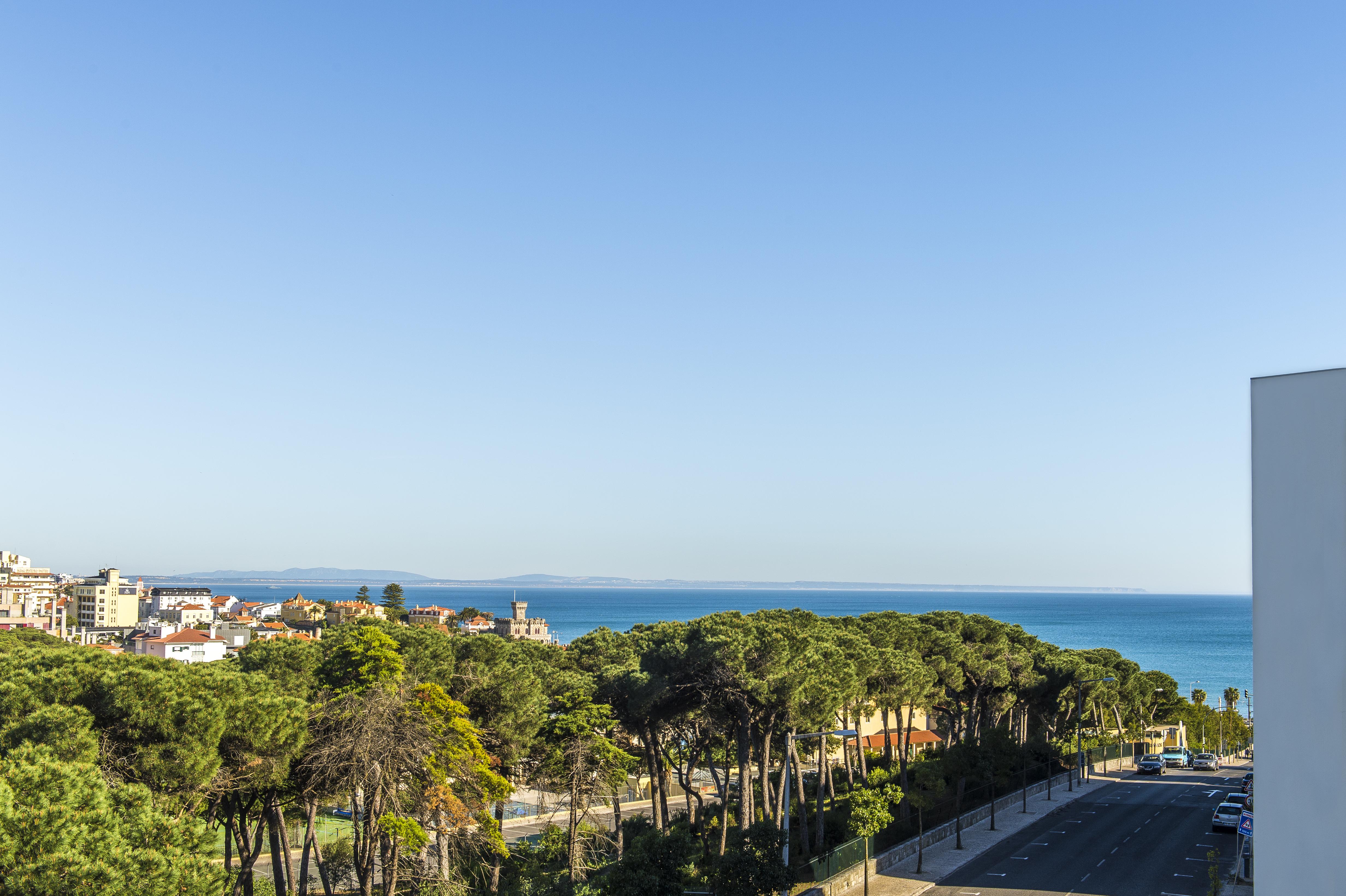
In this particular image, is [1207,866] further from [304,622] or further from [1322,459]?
[304,622]

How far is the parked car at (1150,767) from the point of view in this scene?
210ft

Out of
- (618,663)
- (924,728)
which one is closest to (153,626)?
(924,728)

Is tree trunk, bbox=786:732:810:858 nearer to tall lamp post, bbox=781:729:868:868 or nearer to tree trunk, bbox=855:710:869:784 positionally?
tall lamp post, bbox=781:729:868:868

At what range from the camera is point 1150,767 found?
64.1 m

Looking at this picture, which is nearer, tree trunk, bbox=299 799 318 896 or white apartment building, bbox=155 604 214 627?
tree trunk, bbox=299 799 318 896

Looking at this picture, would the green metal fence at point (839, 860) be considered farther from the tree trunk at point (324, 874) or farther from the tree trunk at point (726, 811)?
the tree trunk at point (324, 874)

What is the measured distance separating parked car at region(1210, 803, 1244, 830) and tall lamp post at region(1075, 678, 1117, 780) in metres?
14.4

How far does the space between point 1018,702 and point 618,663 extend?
32920 mm

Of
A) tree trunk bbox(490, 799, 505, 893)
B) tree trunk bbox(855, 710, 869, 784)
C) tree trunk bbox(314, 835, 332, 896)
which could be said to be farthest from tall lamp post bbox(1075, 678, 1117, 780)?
tree trunk bbox(314, 835, 332, 896)

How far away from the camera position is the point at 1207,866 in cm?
3522

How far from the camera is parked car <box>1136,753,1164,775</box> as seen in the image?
64.1m

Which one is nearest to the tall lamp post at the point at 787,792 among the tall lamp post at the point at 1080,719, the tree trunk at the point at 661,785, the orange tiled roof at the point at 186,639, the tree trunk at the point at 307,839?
the tree trunk at the point at 661,785

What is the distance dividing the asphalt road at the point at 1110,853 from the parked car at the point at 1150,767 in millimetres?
9812

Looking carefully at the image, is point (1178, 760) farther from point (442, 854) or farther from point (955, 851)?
point (442, 854)
